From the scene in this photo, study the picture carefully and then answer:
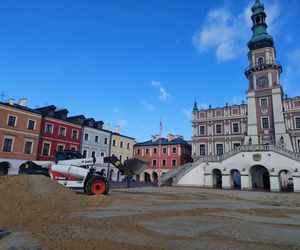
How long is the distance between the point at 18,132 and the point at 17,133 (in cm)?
21

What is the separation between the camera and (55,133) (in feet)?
135

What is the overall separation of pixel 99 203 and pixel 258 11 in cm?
4648

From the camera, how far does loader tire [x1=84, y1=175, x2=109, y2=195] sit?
1689cm

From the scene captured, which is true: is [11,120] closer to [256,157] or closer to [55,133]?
[55,133]

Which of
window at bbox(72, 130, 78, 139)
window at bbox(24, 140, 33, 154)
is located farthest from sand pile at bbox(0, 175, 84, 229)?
window at bbox(72, 130, 78, 139)

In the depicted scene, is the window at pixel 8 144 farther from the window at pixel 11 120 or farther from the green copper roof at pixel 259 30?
the green copper roof at pixel 259 30

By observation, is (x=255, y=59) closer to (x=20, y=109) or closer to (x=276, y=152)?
(x=276, y=152)

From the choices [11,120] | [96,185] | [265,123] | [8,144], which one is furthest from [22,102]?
[265,123]

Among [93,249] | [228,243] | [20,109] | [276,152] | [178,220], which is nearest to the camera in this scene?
[93,249]

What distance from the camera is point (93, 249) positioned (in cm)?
582

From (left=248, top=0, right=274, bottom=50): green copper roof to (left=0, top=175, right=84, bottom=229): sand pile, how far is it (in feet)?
140

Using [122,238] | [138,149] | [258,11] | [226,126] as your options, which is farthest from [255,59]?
[122,238]

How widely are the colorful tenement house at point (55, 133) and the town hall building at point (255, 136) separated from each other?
19.0 m

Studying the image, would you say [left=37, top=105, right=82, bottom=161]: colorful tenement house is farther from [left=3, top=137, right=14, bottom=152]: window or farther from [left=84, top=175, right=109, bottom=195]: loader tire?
[left=84, top=175, right=109, bottom=195]: loader tire
